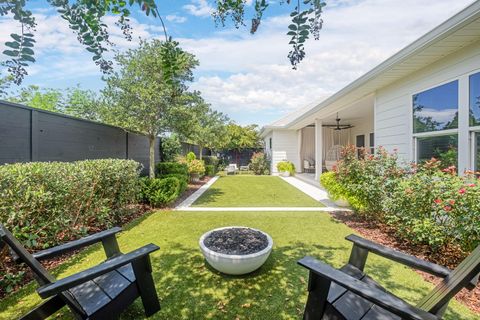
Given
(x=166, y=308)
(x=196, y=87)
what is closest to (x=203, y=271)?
(x=166, y=308)

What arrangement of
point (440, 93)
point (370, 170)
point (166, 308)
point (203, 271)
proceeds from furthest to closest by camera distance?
1. point (370, 170)
2. point (440, 93)
3. point (203, 271)
4. point (166, 308)

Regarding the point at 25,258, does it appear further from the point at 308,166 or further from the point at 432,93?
the point at 308,166

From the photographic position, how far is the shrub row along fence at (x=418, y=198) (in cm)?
309

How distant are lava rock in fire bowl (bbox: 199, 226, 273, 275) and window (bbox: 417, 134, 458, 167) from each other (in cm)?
361

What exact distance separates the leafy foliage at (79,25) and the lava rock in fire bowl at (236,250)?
7.65 feet

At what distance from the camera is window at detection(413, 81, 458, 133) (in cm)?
418

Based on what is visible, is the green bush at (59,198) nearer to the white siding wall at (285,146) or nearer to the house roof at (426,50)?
the house roof at (426,50)

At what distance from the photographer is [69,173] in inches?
153

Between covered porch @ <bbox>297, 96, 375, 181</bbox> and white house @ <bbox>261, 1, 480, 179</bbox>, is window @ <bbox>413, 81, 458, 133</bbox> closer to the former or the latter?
white house @ <bbox>261, 1, 480, 179</bbox>

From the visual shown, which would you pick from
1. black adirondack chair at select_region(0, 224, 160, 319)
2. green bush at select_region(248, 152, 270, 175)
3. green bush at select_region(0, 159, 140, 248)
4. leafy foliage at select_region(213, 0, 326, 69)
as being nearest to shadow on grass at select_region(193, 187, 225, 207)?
green bush at select_region(0, 159, 140, 248)

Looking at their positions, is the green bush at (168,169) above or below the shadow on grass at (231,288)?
above

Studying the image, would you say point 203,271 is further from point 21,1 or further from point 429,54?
point 429,54

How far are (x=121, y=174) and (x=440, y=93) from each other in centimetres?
645

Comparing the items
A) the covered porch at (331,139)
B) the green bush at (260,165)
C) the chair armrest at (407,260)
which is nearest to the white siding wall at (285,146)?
the covered porch at (331,139)
